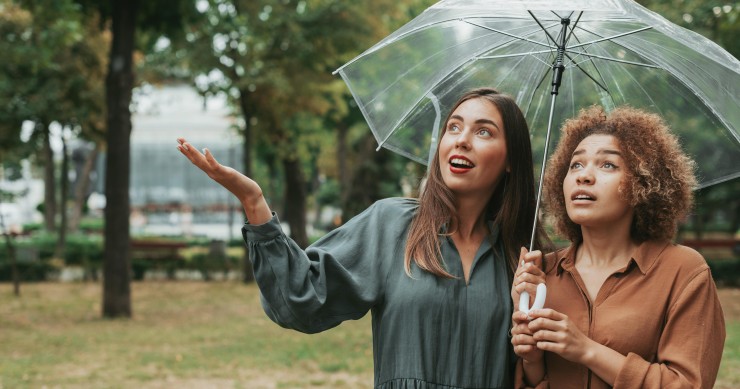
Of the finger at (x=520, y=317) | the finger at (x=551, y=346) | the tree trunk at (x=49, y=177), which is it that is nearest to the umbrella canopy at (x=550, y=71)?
the finger at (x=520, y=317)

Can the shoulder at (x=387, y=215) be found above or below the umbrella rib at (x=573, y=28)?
below

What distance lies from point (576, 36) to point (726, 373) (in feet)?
23.0

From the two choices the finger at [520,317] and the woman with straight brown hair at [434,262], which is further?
the woman with straight brown hair at [434,262]

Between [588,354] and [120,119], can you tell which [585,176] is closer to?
[588,354]

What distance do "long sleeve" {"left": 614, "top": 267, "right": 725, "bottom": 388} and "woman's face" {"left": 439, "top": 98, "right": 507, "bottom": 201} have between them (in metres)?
0.82

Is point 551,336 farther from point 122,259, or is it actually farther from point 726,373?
point 122,259

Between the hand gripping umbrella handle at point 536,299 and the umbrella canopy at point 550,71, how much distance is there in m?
0.65

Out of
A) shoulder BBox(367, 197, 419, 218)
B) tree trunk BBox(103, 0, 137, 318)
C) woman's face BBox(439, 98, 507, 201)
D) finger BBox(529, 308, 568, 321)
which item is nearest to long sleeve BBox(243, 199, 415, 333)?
shoulder BBox(367, 197, 419, 218)

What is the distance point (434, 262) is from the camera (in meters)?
2.93

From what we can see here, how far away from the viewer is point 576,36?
3334mm

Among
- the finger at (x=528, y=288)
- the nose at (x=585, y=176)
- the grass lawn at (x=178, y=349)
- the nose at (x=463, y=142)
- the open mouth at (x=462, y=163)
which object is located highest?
the nose at (x=463, y=142)

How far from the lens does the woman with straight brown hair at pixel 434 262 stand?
111 inches

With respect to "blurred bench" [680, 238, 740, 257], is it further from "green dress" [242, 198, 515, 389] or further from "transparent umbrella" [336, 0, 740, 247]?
"green dress" [242, 198, 515, 389]

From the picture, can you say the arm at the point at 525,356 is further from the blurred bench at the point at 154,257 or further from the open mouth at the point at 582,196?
the blurred bench at the point at 154,257
